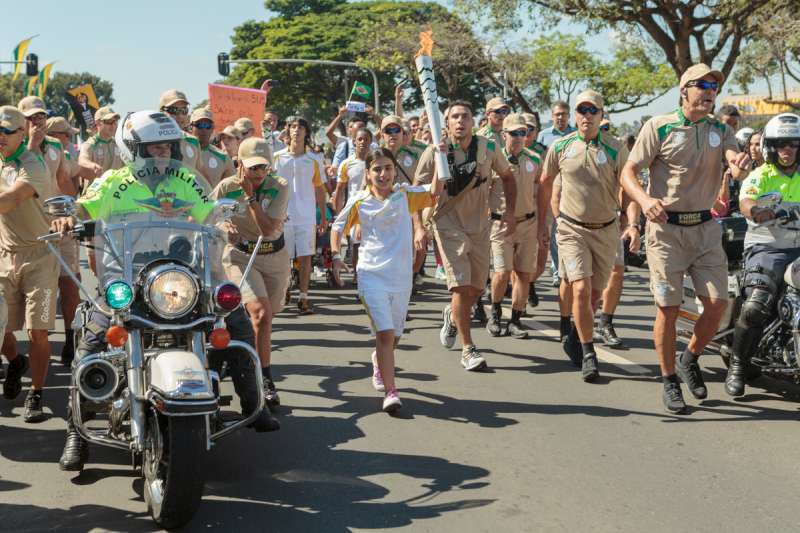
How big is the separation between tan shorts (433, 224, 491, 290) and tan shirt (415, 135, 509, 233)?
0.06m

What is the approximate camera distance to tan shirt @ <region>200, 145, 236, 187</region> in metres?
9.38

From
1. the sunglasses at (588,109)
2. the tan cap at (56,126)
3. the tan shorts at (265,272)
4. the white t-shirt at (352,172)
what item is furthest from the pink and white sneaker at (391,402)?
the white t-shirt at (352,172)

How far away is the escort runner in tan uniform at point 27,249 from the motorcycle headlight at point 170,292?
235 cm

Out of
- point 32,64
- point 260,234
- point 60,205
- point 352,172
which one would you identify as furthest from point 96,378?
point 32,64

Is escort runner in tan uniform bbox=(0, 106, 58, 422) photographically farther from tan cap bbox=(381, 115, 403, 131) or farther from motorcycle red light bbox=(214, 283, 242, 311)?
tan cap bbox=(381, 115, 403, 131)

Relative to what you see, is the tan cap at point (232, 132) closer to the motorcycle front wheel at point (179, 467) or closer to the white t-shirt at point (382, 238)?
the white t-shirt at point (382, 238)

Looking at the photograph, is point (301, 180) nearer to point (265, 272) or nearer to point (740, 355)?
point (265, 272)

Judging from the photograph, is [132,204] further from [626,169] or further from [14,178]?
A: [626,169]

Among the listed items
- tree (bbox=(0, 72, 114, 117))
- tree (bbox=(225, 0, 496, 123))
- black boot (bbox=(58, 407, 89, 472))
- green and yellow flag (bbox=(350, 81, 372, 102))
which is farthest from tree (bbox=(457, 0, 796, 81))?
tree (bbox=(0, 72, 114, 117))

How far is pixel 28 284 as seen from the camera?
6887 millimetres

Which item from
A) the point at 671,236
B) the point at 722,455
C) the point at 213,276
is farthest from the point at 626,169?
the point at 213,276

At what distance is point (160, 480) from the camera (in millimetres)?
4590

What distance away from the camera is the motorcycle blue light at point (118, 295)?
4.61m

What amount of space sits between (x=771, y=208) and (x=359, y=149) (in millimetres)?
5838
